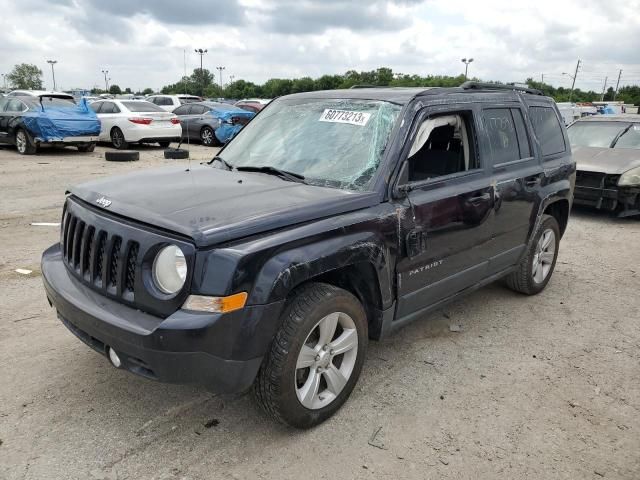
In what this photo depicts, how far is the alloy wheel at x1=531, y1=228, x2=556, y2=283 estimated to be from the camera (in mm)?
5000

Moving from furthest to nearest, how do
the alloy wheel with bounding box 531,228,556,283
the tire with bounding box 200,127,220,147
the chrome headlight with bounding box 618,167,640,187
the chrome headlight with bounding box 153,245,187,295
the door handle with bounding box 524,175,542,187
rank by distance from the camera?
the tire with bounding box 200,127,220,147
the chrome headlight with bounding box 618,167,640,187
the alloy wheel with bounding box 531,228,556,283
the door handle with bounding box 524,175,542,187
the chrome headlight with bounding box 153,245,187,295

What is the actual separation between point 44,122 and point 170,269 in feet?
42.2

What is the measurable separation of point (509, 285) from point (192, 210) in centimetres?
351

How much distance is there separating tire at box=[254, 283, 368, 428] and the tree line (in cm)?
4216

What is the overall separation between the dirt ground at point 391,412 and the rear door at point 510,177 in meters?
0.69

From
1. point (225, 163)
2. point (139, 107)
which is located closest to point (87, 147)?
point (139, 107)

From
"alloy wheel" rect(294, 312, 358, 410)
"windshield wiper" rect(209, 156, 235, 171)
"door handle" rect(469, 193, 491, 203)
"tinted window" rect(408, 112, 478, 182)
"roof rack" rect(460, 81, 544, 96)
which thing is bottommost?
"alloy wheel" rect(294, 312, 358, 410)

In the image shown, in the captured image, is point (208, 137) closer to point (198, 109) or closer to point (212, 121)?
point (212, 121)

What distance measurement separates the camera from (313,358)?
2.88 m

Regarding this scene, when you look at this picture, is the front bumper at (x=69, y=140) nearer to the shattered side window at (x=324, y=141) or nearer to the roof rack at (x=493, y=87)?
the shattered side window at (x=324, y=141)

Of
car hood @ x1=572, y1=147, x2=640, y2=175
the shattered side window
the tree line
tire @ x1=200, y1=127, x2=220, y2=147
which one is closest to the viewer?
the shattered side window

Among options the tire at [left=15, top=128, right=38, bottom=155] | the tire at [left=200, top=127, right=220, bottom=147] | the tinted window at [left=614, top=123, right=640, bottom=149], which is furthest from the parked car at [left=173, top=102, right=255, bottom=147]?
the tinted window at [left=614, top=123, right=640, bottom=149]

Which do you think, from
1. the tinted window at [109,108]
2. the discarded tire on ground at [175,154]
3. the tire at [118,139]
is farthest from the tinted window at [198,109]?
the discarded tire on ground at [175,154]

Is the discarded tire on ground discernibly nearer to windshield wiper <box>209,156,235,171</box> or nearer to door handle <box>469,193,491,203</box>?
windshield wiper <box>209,156,235,171</box>
